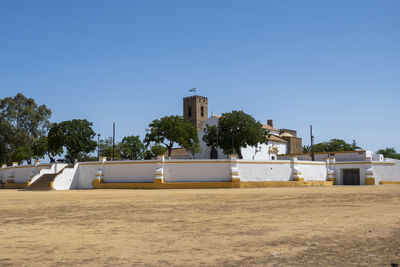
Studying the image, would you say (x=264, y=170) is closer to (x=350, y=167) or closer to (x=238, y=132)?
(x=350, y=167)

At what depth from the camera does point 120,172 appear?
36219 millimetres

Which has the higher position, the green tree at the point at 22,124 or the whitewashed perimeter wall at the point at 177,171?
the green tree at the point at 22,124

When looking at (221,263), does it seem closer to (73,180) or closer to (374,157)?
(73,180)

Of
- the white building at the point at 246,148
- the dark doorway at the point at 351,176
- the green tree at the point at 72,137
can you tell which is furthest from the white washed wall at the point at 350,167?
the green tree at the point at 72,137

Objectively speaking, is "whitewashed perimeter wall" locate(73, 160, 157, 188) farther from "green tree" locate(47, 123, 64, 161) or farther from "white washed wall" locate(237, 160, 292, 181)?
"green tree" locate(47, 123, 64, 161)

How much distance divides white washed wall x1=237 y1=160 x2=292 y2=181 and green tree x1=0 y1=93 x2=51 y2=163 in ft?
140

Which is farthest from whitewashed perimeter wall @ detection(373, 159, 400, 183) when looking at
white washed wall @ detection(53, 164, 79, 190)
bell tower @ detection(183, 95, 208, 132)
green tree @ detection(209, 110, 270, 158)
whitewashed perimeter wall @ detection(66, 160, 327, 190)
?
bell tower @ detection(183, 95, 208, 132)

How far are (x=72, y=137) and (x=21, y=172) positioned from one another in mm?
12036

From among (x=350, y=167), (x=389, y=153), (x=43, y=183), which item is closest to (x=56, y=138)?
(x=43, y=183)

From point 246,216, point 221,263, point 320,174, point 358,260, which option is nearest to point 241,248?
point 221,263

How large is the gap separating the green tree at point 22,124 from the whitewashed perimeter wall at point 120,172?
29219 millimetres

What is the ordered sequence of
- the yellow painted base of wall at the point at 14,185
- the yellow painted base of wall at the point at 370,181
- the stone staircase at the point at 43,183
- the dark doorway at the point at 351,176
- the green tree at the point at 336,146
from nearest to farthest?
the stone staircase at the point at 43,183 → the yellow painted base of wall at the point at 370,181 → the yellow painted base of wall at the point at 14,185 → the dark doorway at the point at 351,176 → the green tree at the point at 336,146

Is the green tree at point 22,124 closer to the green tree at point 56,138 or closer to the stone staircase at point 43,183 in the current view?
the green tree at point 56,138

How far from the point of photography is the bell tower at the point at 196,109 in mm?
92062
